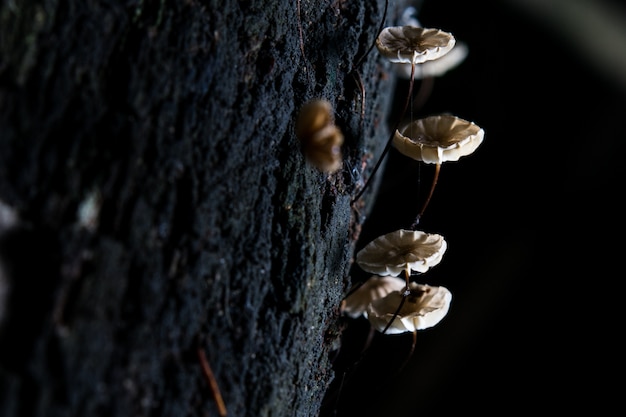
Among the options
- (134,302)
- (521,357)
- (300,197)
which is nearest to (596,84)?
(521,357)

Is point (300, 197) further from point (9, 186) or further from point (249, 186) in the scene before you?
point (9, 186)

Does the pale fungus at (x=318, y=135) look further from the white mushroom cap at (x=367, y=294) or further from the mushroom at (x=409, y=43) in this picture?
the white mushroom cap at (x=367, y=294)

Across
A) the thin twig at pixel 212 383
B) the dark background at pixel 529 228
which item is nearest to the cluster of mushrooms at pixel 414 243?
the thin twig at pixel 212 383

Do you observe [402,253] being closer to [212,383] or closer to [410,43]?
[410,43]

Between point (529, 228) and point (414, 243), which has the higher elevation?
point (414, 243)

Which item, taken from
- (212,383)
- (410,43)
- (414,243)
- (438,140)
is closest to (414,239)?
(414,243)

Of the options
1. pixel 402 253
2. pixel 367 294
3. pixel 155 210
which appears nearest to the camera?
pixel 155 210

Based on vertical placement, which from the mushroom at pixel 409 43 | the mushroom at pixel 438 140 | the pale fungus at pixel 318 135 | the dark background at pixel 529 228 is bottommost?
the dark background at pixel 529 228
